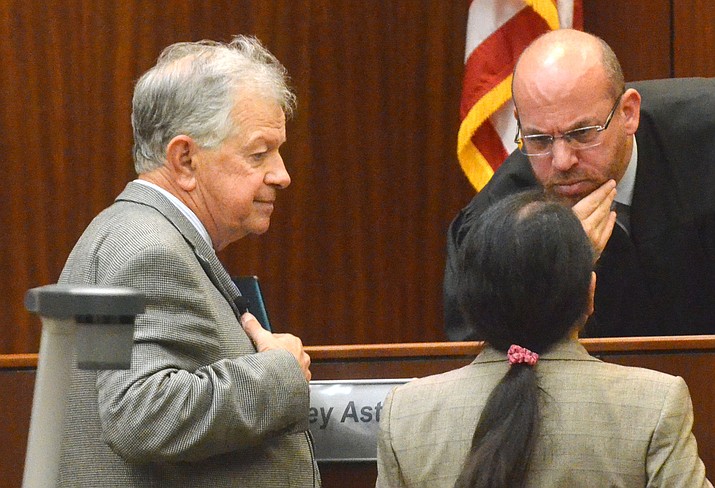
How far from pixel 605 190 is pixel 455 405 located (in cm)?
107

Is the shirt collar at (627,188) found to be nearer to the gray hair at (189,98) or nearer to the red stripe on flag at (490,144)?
the red stripe on flag at (490,144)

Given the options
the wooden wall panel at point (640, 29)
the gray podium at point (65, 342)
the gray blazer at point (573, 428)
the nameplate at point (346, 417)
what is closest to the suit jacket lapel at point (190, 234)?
the nameplate at point (346, 417)

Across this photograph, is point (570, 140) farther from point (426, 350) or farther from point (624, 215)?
point (426, 350)

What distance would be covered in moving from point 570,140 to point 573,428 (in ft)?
3.74

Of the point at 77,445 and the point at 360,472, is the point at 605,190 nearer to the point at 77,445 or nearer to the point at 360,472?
the point at 360,472

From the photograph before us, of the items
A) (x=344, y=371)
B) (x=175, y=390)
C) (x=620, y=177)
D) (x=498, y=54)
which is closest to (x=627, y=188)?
(x=620, y=177)

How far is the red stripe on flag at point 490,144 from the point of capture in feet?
12.0

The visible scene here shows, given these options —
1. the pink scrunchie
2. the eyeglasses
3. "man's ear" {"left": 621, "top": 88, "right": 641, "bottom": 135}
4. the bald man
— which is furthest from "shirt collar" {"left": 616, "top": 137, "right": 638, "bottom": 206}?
the pink scrunchie

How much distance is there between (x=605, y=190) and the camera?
2684mm

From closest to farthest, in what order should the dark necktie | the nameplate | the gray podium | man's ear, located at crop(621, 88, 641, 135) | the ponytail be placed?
the gray podium → the ponytail → the nameplate → man's ear, located at crop(621, 88, 641, 135) → the dark necktie

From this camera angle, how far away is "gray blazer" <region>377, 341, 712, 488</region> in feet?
5.49

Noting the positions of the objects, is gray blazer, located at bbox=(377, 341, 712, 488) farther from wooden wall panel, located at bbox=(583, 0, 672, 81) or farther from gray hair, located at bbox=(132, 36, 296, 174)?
wooden wall panel, located at bbox=(583, 0, 672, 81)

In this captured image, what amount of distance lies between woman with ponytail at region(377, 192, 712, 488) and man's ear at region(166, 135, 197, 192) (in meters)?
0.61

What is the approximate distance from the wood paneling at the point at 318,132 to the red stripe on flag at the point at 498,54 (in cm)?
28
